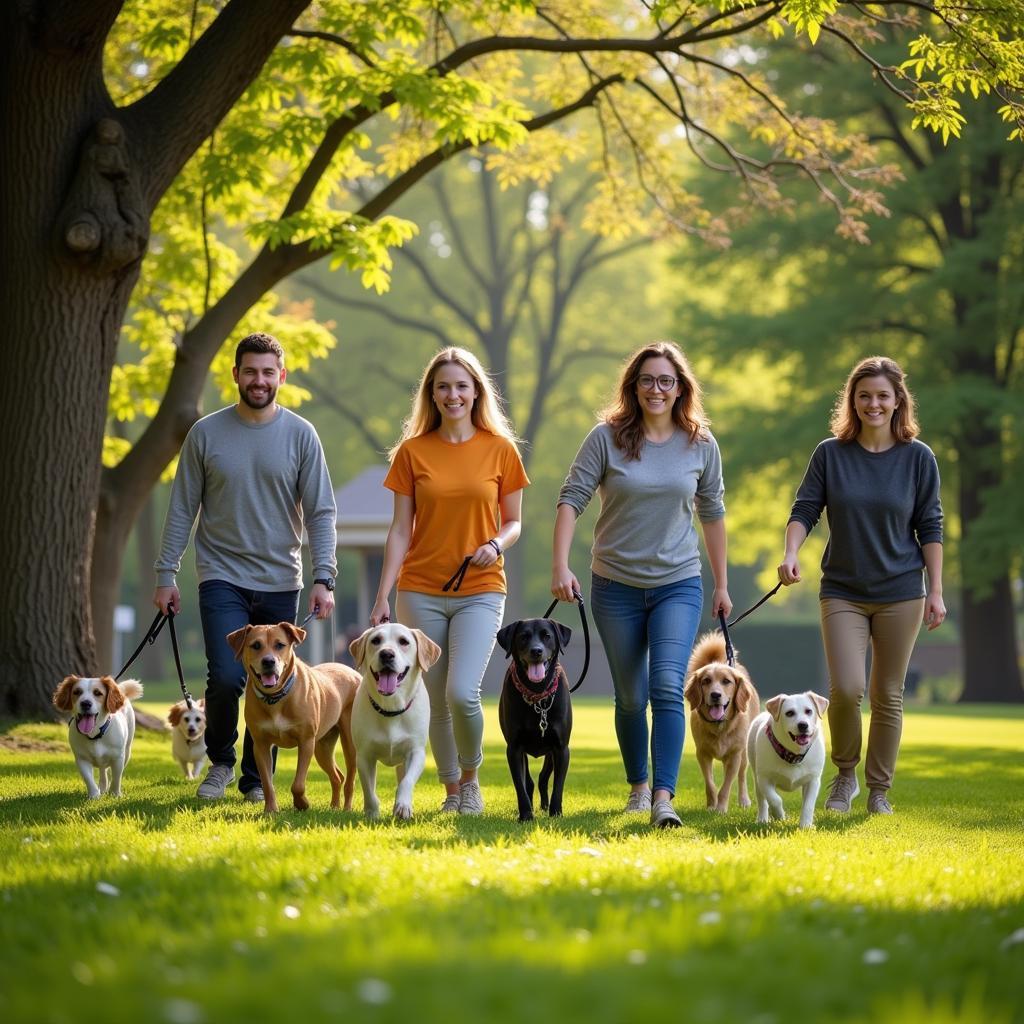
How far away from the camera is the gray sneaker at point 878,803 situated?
28.0ft

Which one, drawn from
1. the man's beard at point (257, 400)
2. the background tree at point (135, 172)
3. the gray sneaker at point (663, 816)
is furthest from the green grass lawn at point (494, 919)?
the background tree at point (135, 172)

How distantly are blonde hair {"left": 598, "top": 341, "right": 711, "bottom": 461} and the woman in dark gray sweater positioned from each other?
0.95 metres

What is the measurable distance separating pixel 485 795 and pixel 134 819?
10.2 feet

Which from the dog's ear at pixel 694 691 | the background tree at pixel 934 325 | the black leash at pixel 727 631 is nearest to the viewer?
the black leash at pixel 727 631

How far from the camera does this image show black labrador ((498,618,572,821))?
7.37 metres

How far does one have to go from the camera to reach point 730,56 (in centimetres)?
2927

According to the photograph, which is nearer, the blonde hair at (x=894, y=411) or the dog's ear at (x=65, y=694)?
the blonde hair at (x=894, y=411)

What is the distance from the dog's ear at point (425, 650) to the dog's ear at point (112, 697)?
222 centimetres

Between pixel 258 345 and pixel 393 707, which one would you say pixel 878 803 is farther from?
pixel 258 345

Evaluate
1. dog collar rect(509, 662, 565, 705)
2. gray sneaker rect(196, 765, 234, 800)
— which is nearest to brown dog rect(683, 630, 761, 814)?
dog collar rect(509, 662, 565, 705)

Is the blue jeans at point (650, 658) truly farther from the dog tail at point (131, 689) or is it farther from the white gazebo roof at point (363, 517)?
the white gazebo roof at point (363, 517)

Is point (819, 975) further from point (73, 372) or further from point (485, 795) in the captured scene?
point (73, 372)

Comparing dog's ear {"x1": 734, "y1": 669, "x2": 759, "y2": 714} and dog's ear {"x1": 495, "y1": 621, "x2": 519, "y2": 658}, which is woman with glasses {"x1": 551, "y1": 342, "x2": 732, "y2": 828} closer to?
dog's ear {"x1": 495, "y1": 621, "x2": 519, "y2": 658}

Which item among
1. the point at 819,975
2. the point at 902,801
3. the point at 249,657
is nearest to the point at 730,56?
the point at 902,801
